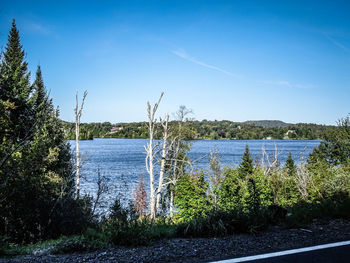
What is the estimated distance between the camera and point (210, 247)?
15.2 ft

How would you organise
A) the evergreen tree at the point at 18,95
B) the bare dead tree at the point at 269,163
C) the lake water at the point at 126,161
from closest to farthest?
1. the evergreen tree at the point at 18,95
2. the bare dead tree at the point at 269,163
3. the lake water at the point at 126,161

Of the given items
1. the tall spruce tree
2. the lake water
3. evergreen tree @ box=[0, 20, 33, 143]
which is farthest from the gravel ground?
evergreen tree @ box=[0, 20, 33, 143]

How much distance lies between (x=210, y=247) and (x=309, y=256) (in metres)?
1.56

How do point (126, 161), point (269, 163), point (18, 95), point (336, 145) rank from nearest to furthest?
point (18, 95)
point (269, 163)
point (336, 145)
point (126, 161)

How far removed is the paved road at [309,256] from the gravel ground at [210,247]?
218mm

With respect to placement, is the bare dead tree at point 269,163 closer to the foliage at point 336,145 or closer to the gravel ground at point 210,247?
the foliage at point 336,145

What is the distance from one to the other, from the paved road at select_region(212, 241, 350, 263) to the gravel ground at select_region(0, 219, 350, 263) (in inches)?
8.6

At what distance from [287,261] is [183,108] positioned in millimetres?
24734

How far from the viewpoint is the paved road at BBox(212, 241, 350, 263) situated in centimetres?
392

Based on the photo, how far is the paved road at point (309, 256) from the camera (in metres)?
3.92

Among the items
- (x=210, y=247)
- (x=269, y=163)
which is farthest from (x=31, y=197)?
(x=269, y=163)

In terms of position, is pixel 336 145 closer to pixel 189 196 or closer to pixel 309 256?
pixel 189 196

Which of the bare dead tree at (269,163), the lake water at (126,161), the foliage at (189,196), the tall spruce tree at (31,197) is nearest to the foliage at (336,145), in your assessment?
the lake water at (126,161)

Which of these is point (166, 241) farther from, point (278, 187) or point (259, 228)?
point (278, 187)
